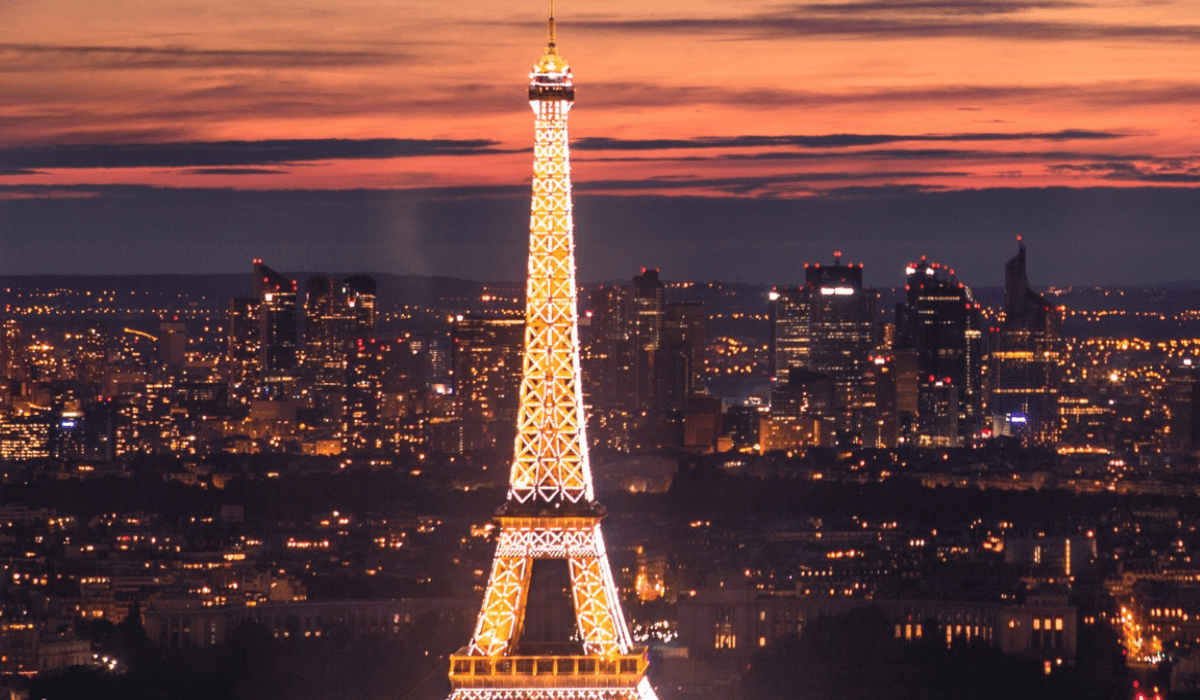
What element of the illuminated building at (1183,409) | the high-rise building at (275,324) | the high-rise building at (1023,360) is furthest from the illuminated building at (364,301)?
the illuminated building at (1183,409)

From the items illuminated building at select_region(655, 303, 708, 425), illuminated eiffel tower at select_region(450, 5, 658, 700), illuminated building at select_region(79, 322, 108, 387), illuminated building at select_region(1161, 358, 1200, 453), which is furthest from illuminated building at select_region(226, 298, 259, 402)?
illuminated eiffel tower at select_region(450, 5, 658, 700)

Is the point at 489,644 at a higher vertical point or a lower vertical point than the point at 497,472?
lower

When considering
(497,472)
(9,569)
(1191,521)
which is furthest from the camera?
(497,472)

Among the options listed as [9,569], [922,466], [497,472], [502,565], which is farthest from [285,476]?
[502,565]

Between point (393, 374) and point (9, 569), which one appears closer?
point (9, 569)

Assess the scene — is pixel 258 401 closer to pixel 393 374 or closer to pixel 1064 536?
pixel 393 374

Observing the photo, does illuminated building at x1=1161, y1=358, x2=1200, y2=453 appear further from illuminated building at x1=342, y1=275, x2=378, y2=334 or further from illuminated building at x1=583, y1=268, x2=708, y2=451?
illuminated building at x1=342, y1=275, x2=378, y2=334

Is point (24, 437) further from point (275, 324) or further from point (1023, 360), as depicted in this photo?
point (1023, 360)
